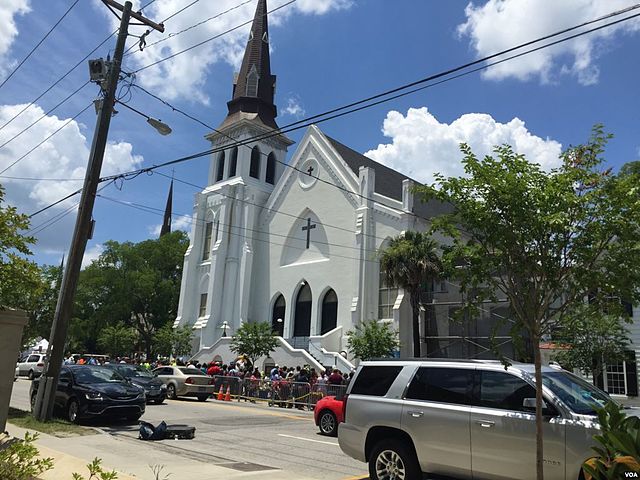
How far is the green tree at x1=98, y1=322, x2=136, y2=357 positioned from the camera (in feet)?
162

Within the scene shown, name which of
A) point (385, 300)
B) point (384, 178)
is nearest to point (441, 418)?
point (385, 300)

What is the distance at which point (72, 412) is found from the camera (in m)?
14.0

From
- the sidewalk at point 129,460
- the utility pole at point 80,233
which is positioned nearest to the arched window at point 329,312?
the utility pole at point 80,233

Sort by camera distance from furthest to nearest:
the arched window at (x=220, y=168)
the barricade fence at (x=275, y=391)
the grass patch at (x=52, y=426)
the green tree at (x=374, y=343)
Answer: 1. the arched window at (x=220, y=168)
2. the green tree at (x=374, y=343)
3. the barricade fence at (x=275, y=391)
4. the grass patch at (x=52, y=426)

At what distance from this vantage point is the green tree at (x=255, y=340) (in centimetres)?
3359

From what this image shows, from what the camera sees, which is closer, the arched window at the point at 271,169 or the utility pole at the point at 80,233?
the utility pole at the point at 80,233

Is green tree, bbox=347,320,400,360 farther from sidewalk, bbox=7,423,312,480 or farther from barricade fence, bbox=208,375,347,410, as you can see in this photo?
sidewalk, bbox=7,423,312,480

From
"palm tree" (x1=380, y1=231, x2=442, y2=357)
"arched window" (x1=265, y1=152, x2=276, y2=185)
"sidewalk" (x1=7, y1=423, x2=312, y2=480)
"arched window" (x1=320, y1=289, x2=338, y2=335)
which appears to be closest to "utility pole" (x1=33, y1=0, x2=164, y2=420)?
"sidewalk" (x1=7, y1=423, x2=312, y2=480)

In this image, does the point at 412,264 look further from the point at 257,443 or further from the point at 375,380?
the point at 375,380

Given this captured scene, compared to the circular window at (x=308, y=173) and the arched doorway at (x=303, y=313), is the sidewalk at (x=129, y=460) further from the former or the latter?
the circular window at (x=308, y=173)

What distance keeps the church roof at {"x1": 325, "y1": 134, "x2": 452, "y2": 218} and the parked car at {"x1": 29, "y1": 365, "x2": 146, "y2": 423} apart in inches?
1089

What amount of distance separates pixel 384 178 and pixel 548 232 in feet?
125

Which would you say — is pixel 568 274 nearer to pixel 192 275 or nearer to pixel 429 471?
pixel 429 471

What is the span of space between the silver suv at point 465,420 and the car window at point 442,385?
0.01 metres
